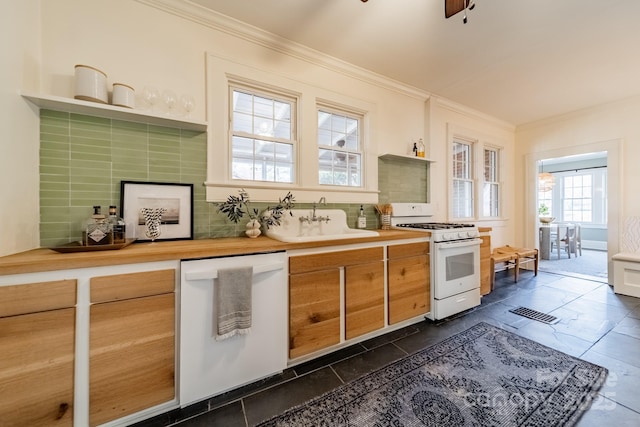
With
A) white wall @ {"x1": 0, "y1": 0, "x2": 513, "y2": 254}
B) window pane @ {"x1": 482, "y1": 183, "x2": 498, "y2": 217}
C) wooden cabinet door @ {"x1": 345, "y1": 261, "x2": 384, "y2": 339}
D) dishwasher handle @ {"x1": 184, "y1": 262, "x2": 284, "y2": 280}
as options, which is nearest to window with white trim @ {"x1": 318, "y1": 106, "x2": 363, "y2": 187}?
white wall @ {"x1": 0, "y1": 0, "x2": 513, "y2": 254}

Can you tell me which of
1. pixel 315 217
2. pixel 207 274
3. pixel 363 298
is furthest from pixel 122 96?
pixel 363 298

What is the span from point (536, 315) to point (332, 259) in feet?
8.15

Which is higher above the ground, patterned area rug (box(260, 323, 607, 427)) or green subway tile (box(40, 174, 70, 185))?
green subway tile (box(40, 174, 70, 185))

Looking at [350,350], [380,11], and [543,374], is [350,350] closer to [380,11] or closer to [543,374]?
[543,374]

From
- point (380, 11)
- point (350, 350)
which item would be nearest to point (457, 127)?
point (380, 11)

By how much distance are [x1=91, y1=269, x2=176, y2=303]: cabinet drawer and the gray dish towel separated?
266 mm

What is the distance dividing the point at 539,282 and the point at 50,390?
5430mm

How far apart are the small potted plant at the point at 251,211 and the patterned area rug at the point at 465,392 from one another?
1308 millimetres

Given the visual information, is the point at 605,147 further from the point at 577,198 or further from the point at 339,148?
the point at 577,198

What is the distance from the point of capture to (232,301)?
1459mm

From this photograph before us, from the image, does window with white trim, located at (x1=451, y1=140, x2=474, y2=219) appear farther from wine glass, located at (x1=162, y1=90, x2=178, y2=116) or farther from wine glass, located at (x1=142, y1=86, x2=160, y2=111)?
wine glass, located at (x1=142, y1=86, x2=160, y2=111)

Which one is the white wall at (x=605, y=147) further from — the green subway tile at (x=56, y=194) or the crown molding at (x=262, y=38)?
the green subway tile at (x=56, y=194)

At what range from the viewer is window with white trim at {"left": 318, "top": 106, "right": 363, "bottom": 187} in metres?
2.69

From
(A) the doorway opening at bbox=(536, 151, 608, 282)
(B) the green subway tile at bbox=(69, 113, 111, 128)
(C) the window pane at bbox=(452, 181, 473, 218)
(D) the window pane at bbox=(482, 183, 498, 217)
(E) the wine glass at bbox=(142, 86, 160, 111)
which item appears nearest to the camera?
(B) the green subway tile at bbox=(69, 113, 111, 128)
